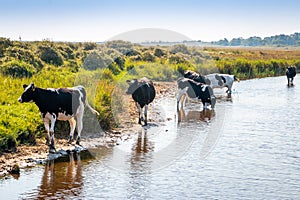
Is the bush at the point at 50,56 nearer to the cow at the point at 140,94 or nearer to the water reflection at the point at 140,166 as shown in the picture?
the cow at the point at 140,94

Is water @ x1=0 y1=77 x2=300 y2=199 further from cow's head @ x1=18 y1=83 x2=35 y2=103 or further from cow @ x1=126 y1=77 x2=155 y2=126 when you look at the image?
cow's head @ x1=18 y1=83 x2=35 y2=103

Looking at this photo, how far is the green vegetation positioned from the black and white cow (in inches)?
32.2

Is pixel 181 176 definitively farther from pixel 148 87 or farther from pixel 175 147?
pixel 148 87

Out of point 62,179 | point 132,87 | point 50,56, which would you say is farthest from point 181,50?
point 62,179

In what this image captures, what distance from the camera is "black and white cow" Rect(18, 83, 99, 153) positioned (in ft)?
40.4

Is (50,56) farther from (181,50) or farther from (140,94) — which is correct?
(181,50)

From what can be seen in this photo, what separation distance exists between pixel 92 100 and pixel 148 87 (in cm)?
266

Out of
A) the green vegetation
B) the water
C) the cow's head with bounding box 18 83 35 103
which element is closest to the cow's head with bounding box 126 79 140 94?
the green vegetation

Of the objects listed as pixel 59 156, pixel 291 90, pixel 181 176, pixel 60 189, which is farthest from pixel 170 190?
pixel 291 90

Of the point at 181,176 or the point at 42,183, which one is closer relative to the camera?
the point at 42,183

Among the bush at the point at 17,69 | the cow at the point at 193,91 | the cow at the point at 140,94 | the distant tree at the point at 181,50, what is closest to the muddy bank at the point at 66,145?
the cow at the point at 140,94

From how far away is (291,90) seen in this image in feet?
102

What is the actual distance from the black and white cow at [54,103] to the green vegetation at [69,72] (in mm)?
818

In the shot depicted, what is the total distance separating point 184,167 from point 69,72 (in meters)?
12.9
